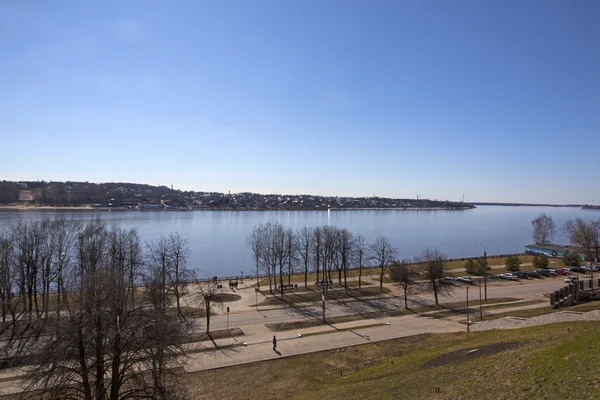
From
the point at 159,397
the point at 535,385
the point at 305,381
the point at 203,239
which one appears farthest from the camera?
the point at 203,239

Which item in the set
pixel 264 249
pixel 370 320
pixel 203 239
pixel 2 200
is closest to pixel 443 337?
pixel 370 320

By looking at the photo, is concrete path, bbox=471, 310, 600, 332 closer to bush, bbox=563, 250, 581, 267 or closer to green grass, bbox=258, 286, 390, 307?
green grass, bbox=258, 286, 390, 307

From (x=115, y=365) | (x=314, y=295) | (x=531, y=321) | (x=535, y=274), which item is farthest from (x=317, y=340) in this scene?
(x=535, y=274)

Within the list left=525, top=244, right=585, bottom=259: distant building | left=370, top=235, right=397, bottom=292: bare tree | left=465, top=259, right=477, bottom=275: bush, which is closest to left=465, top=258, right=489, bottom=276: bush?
left=465, top=259, right=477, bottom=275: bush

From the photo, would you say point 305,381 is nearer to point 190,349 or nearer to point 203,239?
point 190,349

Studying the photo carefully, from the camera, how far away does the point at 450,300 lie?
4209cm

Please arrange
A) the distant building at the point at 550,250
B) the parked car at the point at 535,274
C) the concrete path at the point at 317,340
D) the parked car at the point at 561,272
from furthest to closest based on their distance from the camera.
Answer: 1. the distant building at the point at 550,250
2. the parked car at the point at 561,272
3. the parked car at the point at 535,274
4. the concrete path at the point at 317,340

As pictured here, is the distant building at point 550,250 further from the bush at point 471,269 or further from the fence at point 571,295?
the fence at point 571,295

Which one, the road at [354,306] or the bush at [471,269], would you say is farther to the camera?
the bush at [471,269]

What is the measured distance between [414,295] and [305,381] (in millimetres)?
27322

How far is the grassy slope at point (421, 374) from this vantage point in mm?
11883

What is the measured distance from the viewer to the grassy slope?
11.9 meters

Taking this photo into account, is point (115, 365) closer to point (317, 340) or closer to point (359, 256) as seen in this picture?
point (317, 340)

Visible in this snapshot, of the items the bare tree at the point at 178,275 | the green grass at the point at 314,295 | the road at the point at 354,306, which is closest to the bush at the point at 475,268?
the road at the point at 354,306
